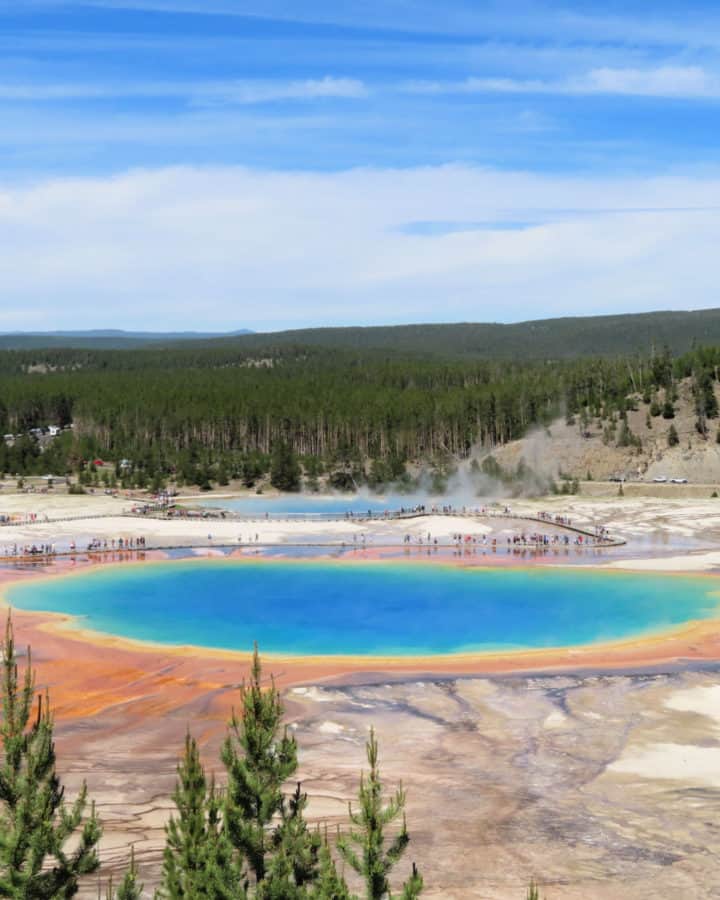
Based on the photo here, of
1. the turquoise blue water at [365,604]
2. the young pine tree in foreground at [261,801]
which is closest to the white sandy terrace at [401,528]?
the turquoise blue water at [365,604]

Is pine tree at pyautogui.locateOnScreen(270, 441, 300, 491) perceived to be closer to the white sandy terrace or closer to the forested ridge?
the forested ridge

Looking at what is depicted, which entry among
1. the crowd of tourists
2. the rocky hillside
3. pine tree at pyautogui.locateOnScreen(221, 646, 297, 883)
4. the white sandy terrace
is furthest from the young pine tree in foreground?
the rocky hillside

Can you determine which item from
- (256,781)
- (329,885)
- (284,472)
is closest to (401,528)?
(284,472)

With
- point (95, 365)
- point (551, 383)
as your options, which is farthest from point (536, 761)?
point (95, 365)

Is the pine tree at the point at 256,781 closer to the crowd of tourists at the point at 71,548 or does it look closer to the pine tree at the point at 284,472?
the crowd of tourists at the point at 71,548

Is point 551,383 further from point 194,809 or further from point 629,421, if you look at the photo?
point 194,809

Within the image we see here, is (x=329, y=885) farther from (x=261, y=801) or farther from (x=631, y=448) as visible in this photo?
(x=631, y=448)
